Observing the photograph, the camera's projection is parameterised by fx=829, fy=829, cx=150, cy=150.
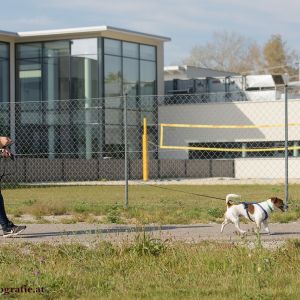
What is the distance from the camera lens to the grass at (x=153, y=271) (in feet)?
25.2

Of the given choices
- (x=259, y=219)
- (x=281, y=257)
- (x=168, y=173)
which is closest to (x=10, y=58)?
(x=168, y=173)

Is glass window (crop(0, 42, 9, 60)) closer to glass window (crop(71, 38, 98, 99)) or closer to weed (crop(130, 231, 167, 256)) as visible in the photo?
glass window (crop(71, 38, 98, 99))

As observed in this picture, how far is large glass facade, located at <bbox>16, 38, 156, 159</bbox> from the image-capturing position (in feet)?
129

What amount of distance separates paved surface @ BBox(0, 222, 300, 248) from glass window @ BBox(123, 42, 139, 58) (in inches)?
1176

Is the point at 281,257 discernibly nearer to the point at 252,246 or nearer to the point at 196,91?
the point at 252,246

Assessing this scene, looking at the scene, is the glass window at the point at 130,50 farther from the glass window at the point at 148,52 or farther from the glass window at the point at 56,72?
the glass window at the point at 56,72

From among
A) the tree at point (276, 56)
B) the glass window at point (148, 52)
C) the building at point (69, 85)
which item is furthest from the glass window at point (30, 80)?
the tree at point (276, 56)

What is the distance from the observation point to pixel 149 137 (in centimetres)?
4053

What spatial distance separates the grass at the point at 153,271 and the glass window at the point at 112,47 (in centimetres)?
3229

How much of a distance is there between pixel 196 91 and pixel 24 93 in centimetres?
Result: 1131

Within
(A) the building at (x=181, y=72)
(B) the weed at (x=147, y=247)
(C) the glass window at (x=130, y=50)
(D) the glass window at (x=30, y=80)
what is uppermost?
(C) the glass window at (x=130, y=50)

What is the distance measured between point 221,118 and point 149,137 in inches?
197

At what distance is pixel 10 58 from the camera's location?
4200 cm

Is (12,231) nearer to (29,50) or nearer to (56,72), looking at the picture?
(56,72)
